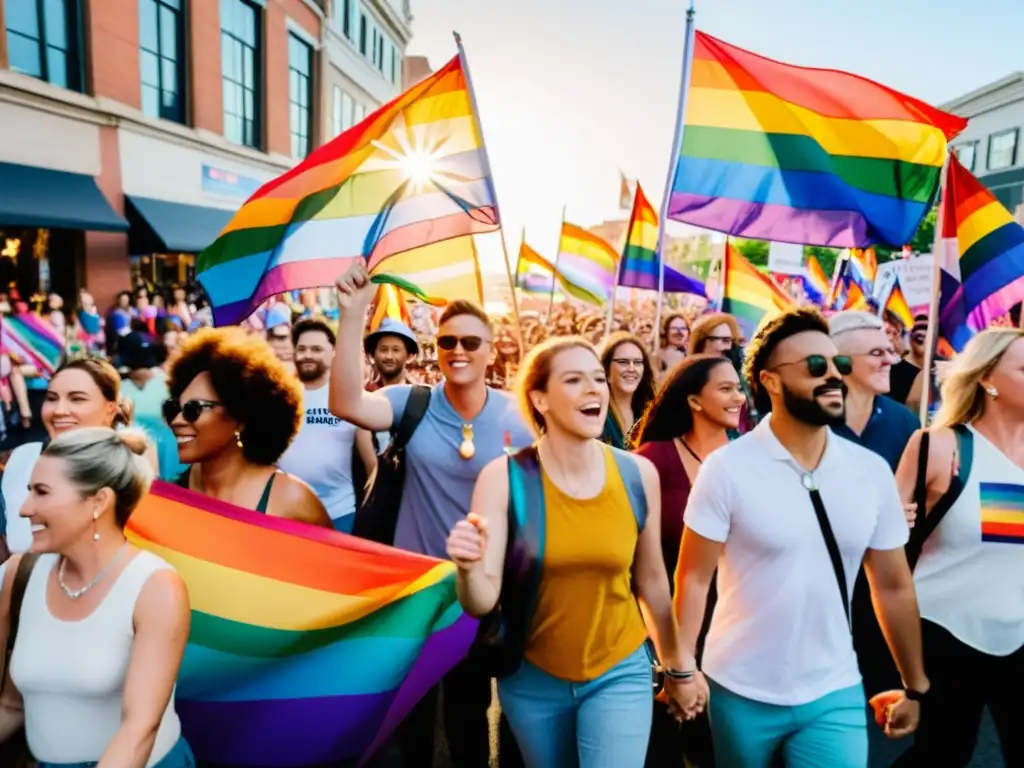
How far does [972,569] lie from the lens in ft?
9.26

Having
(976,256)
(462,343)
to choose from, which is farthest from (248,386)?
(976,256)

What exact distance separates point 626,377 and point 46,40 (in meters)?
15.9

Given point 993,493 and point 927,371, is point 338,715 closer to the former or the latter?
point 993,493

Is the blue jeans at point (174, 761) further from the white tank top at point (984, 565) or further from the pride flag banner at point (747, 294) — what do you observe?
the pride flag banner at point (747, 294)

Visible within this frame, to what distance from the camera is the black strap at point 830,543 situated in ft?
8.14

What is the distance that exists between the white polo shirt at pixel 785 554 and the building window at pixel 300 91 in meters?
26.8

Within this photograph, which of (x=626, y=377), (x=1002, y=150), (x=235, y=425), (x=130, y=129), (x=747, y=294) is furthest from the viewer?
(x=1002, y=150)

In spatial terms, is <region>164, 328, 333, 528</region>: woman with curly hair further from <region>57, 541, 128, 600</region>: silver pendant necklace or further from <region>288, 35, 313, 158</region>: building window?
<region>288, 35, 313, 158</region>: building window

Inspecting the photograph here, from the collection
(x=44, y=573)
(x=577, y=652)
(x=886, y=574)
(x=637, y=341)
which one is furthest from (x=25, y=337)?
(x=886, y=574)

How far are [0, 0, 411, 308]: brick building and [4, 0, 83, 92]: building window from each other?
0.08 ft

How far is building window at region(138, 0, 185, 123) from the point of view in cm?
1823

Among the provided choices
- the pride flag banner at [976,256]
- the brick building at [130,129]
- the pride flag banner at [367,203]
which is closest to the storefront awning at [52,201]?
the brick building at [130,129]

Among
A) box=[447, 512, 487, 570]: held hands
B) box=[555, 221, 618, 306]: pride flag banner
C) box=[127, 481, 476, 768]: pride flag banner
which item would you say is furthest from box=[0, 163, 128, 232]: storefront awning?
box=[447, 512, 487, 570]: held hands

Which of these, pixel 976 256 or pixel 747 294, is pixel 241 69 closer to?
pixel 747 294
